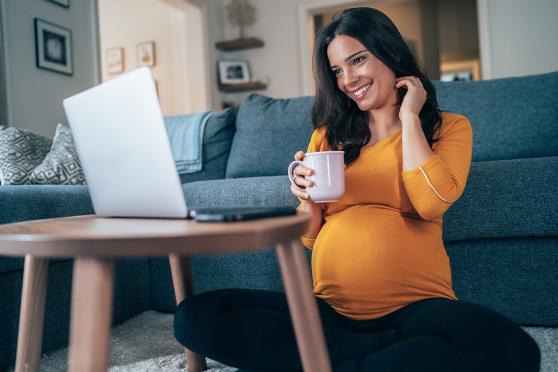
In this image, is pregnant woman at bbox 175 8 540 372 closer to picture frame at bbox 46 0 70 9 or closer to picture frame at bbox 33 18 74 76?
picture frame at bbox 33 18 74 76

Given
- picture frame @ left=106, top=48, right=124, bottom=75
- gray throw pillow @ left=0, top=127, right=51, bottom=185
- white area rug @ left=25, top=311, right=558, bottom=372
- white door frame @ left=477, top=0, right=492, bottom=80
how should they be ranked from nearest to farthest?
white area rug @ left=25, top=311, right=558, bottom=372
gray throw pillow @ left=0, top=127, right=51, bottom=185
white door frame @ left=477, top=0, right=492, bottom=80
picture frame @ left=106, top=48, right=124, bottom=75

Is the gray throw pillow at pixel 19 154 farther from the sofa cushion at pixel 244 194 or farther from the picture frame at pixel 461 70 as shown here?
the picture frame at pixel 461 70

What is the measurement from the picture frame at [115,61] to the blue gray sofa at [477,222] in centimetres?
374

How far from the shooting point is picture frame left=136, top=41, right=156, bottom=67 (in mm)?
5105

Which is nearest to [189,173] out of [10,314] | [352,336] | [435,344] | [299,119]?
[299,119]

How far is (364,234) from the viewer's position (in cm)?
98

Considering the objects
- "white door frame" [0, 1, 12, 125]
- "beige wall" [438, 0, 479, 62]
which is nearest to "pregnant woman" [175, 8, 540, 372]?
"white door frame" [0, 1, 12, 125]

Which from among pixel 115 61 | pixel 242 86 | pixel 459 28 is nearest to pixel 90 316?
pixel 242 86

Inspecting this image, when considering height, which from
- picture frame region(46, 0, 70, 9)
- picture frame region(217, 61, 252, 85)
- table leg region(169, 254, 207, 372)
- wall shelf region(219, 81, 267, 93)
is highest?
picture frame region(46, 0, 70, 9)

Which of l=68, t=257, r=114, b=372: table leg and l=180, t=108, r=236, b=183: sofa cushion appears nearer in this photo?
l=68, t=257, r=114, b=372: table leg

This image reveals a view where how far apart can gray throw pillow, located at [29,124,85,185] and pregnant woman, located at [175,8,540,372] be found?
1139mm

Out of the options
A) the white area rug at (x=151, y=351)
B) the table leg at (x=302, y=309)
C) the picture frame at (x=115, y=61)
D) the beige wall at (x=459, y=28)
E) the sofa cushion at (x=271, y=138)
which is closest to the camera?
the table leg at (x=302, y=309)

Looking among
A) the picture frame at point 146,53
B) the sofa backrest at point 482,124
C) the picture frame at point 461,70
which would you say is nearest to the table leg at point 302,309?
the sofa backrest at point 482,124

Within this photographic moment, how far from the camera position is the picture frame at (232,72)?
4.94 meters
